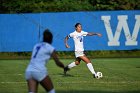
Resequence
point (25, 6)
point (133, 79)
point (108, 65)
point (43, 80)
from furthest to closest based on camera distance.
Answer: point (25, 6) < point (108, 65) < point (133, 79) < point (43, 80)

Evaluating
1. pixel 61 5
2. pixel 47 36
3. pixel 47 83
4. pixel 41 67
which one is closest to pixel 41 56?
pixel 41 67

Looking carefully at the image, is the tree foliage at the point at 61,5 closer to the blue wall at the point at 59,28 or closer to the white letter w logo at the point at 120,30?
the blue wall at the point at 59,28

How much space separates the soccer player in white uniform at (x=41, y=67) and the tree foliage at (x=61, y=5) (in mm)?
22649

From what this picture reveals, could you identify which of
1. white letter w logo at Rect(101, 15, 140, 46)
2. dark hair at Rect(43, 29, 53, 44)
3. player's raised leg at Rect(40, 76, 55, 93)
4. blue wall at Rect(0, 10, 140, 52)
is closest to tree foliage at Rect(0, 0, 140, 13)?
blue wall at Rect(0, 10, 140, 52)

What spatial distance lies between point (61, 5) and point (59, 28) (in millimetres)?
3342

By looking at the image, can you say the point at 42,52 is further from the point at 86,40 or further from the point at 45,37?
the point at 86,40

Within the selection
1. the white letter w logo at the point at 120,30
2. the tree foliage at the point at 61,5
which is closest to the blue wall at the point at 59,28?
the white letter w logo at the point at 120,30

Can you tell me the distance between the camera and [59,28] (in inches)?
1208

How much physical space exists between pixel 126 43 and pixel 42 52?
798 inches

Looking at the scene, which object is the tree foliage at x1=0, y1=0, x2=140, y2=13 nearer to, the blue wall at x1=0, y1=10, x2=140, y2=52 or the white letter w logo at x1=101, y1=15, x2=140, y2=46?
the blue wall at x1=0, y1=10, x2=140, y2=52

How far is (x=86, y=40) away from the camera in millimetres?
Result: 30500

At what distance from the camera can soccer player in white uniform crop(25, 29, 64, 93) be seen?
10758 mm

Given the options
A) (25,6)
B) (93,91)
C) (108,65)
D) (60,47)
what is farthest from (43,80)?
(25,6)

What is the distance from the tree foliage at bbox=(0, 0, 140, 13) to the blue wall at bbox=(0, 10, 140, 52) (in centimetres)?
277
